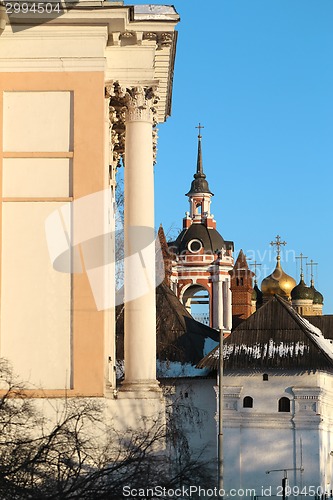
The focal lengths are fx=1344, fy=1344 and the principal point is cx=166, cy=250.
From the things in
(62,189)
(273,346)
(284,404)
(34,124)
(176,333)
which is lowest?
(284,404)

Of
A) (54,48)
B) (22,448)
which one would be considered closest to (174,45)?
(54,48)

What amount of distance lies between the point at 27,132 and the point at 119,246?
12766mm

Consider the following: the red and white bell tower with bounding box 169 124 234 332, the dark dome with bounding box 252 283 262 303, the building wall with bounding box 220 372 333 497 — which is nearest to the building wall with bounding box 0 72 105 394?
the building wall with bounding box 220 372 333 497

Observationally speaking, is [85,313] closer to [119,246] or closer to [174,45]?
[174,45]

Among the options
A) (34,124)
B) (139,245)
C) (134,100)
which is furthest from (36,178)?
(134,100)

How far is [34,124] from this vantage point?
84.2 feet

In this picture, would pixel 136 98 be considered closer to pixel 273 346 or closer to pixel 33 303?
pixel 33 303

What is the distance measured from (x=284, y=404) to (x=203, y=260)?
53.9 metres

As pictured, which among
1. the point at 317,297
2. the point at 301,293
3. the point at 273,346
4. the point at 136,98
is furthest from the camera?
the point at 317,297

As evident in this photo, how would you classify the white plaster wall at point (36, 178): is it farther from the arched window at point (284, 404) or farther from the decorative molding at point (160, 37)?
the arched window at point (284, 404)

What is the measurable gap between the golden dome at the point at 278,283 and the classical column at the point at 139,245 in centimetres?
8185

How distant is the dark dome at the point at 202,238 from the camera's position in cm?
12068

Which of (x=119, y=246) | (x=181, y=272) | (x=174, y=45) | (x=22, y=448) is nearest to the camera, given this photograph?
(x=22, y=448)

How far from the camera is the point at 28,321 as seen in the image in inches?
986
